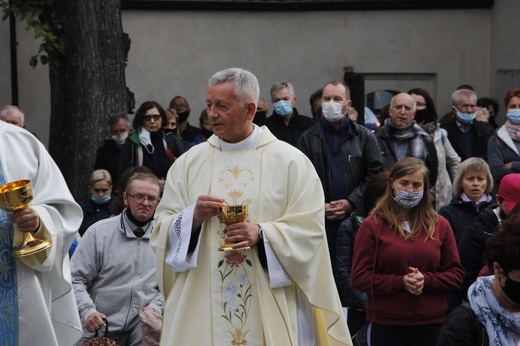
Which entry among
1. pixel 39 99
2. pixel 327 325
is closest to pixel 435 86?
pixel 39 99

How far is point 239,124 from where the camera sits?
660 centimetres

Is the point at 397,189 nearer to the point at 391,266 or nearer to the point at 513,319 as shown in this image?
the point at 391,266

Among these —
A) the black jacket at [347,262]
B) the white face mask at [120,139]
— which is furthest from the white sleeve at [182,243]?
the white face mask at [120,139]

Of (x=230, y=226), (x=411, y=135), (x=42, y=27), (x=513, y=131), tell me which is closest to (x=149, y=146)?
(x=411, y=135)

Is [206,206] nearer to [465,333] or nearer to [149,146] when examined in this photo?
[465,333]

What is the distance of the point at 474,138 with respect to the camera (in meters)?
12.5

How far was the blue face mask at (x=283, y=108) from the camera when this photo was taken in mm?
11938

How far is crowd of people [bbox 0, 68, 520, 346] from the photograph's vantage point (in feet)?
20.2

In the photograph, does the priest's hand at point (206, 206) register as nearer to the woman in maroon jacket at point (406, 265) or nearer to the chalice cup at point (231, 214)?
the chalice cup at point (231, 214)

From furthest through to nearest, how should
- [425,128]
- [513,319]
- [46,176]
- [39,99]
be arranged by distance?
1. [39,99]
2. [425,128]
3. [46,176]
4. [513,319]

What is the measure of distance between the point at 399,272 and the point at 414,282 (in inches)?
8.6

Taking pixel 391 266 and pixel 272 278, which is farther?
pixel 391 266

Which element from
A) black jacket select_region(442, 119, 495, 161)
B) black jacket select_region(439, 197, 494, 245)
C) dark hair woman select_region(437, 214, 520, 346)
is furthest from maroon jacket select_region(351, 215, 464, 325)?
black jacket select_region(442, 119, 495, 161)

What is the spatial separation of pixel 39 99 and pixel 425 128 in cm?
850
